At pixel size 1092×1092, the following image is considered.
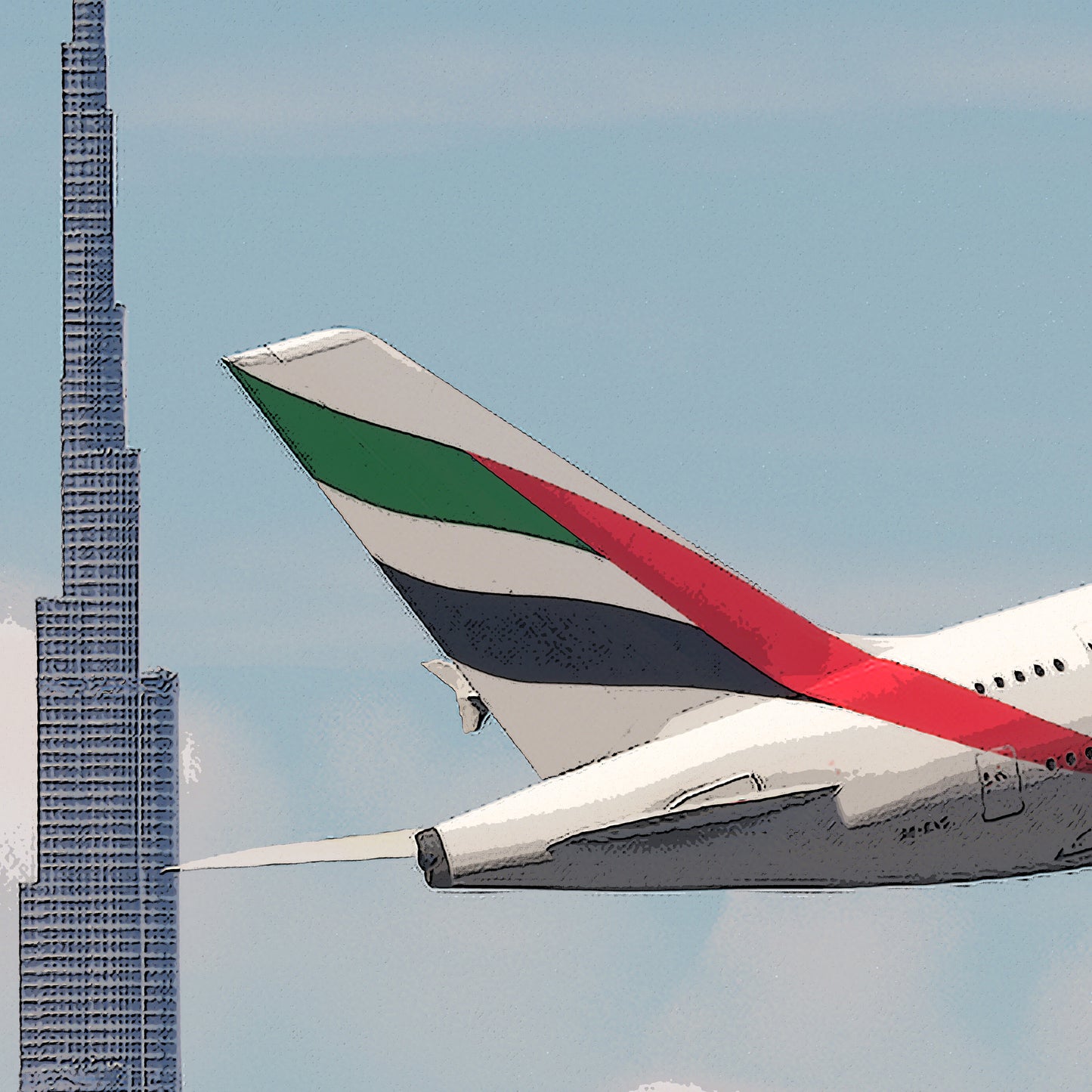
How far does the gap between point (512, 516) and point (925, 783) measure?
9929mm

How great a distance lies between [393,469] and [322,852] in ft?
24.5

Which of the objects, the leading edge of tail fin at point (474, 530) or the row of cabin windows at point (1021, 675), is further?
the row of cabin windows at point (1021, 675)

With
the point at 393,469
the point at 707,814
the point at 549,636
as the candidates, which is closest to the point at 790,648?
the point at 707,814

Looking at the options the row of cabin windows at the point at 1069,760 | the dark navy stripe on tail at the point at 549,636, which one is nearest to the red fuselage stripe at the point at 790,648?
the row of cabin windows at the point at 1069,760

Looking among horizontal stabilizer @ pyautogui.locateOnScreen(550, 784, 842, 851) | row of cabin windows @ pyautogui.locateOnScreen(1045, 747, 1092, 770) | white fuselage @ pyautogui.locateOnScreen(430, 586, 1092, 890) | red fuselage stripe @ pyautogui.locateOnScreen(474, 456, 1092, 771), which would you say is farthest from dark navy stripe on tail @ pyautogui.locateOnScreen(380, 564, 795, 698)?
row of cabin windows @ pyautogui.locateOnScreen(1045, 747, 1092, 770)

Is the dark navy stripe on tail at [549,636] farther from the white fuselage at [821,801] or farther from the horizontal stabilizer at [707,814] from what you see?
the horizontal stabilizer at [707,814]

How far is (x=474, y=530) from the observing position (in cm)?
4384

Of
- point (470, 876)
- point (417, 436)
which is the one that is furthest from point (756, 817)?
point (417, 436)

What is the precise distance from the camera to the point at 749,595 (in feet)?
148

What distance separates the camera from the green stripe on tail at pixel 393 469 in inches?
1716

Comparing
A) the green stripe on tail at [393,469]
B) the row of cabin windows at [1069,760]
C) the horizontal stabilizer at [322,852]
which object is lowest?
the horizontal stabilizer at [322,852]

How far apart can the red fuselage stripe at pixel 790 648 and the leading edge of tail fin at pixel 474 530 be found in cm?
20

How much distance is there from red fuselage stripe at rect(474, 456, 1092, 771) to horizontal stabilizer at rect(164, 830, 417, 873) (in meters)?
6.84

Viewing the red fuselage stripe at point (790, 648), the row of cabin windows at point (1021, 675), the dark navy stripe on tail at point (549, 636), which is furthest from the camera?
the row of cabin windows at point (1021, 675)
